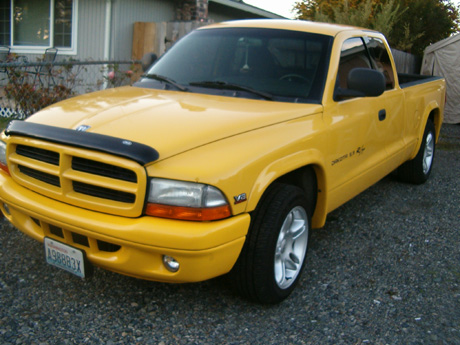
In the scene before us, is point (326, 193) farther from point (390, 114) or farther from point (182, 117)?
point (390, 114)

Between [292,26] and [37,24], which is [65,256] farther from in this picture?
[37,24]

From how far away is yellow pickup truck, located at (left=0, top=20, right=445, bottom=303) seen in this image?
2.54 metres

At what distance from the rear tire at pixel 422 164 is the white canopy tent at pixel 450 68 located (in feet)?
24.2

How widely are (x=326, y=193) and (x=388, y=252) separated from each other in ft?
3.18

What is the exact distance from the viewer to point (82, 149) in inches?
105

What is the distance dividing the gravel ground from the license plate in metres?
0.31

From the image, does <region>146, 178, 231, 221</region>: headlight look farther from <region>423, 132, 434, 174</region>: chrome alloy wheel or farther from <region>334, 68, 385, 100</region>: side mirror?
<region>423, 132, 434, 174</region>: chrome alloy wheel

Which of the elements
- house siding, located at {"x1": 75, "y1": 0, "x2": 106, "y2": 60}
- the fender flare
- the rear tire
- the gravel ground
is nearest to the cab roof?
the fender flare

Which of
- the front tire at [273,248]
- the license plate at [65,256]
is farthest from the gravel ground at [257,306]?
the license plate at [65,256]

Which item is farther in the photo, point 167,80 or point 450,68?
point 450,68

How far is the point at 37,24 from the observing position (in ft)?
41.4

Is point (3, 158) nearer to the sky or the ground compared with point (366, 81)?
nearer to the ground

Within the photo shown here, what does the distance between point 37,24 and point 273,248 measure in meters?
11.7

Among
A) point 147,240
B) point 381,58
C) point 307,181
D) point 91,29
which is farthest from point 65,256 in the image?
point 91,29
